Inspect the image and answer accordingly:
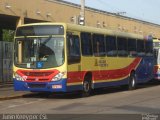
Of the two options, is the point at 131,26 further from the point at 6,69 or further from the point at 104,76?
the point at 104,76

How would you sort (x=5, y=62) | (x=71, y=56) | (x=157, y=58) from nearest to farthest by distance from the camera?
(x=71, y=56), (x=5, y=62), (x=157, y=58)

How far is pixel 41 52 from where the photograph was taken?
2106 cm

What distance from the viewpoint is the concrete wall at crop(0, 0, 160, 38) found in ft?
105

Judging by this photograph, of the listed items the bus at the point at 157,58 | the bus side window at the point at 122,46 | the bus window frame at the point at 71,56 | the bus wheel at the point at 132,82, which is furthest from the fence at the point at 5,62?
the bus window frame at the point at 71,56

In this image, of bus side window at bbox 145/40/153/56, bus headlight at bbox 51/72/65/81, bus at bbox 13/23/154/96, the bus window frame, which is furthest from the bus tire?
bus side window at bbox 145/40/153/56

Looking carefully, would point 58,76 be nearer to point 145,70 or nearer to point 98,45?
point 98,45

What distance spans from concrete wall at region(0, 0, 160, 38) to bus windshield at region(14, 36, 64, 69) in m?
9.75

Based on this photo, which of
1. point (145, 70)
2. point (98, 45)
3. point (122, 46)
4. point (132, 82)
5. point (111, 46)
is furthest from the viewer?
point (145, 70)

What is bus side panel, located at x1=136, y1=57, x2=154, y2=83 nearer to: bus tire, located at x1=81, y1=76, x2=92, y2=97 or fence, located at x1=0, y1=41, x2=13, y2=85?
bus tire, located at x1=81, y1=76, x2=92, y2=97

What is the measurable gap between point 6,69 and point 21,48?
1127cm

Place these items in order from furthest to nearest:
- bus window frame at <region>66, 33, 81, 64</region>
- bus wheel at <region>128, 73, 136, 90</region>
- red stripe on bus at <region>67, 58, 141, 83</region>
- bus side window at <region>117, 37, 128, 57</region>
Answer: bus wheel at <region>128, 73, 136, 90</region>, bus side window at <region>117, 37, 128, 57</region>, red stripe on bus at <region>67, 58, 141, 83</region>, bus window frame at <region>66, 33, 81, 64</region>

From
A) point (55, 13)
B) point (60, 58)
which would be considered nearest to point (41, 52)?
point (60, 58)

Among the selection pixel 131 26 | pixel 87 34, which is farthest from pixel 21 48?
pixel 131 26

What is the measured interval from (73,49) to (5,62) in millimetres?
11958
